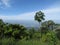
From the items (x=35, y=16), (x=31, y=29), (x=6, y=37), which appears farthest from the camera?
(x=35, y=16)

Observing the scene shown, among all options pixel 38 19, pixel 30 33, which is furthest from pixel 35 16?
pixel 30 33

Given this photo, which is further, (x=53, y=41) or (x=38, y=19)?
(x=38, y=19)

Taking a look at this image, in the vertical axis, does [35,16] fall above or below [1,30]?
above

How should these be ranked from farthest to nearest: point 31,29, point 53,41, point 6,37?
point 31,29 → point 6,37 → point 53,41

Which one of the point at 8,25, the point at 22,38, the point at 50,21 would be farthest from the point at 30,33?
the point at 50,21

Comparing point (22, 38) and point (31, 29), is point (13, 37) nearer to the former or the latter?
point (22, 38)

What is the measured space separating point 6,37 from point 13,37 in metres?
0.56

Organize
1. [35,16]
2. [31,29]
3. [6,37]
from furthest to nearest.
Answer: [35,16] → [31,29] → [6,37]

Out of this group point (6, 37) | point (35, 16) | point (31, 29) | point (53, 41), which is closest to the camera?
point (53, 41)

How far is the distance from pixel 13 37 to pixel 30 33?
1502 millimetres

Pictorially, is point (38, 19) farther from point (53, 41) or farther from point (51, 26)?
point (53, 41)

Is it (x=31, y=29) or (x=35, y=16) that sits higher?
(x=35, y=16)

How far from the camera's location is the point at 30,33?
16141 mm

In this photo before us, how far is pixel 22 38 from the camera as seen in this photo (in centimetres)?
1575
